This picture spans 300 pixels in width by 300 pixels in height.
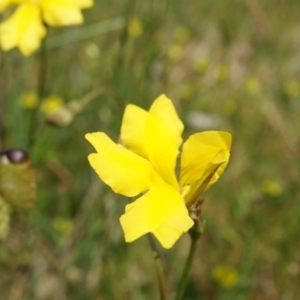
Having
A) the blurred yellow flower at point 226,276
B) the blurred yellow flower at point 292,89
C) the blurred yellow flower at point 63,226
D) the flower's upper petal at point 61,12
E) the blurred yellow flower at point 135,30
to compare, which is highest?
the flower's upper petal at point 61,12

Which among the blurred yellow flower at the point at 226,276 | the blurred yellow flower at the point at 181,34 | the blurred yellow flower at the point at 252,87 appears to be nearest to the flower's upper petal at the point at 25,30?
the blurred yellow flower at the point at 226,276

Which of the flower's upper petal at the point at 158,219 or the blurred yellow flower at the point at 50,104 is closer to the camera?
the flower's upper petal at the point at 158,219

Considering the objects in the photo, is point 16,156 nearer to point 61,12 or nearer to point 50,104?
point 61,12

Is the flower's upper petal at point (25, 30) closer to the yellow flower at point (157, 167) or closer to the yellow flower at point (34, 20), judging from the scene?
the yellow flower at point (34, 20)

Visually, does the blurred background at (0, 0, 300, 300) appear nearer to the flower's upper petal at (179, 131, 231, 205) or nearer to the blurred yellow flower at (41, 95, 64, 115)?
the blurred yellow flower at (41, 95, 64, 115)

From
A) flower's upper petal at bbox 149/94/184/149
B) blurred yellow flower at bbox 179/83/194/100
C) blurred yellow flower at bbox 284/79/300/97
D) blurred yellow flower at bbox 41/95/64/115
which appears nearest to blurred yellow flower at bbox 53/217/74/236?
blurred yellow flower at bbox 41/95/64/115

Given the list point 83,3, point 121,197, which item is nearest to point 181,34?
point 121,197
